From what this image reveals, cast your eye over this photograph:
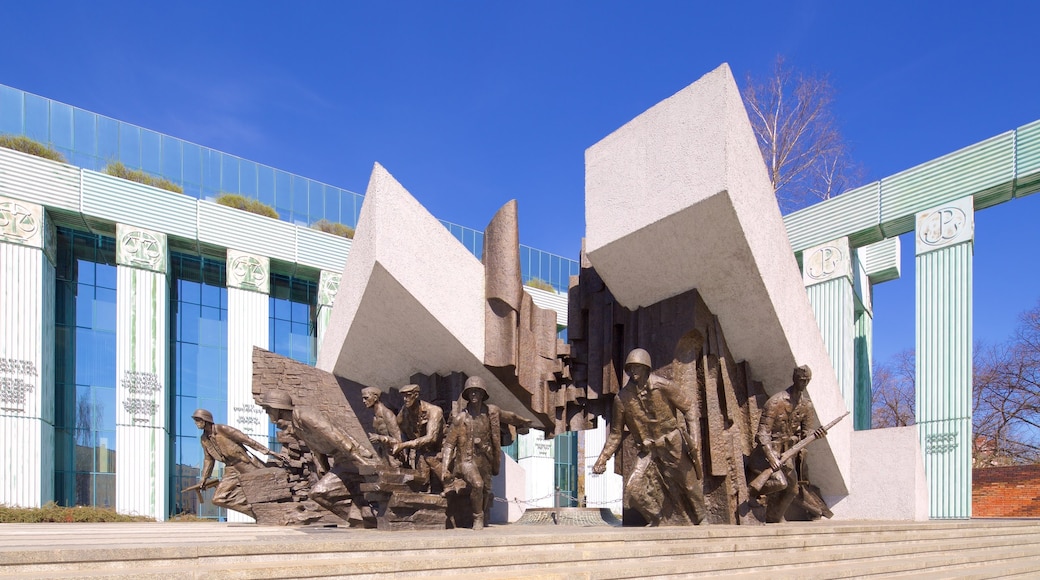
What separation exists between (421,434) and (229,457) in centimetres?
345

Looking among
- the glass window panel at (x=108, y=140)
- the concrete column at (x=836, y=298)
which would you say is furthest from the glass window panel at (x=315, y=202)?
the concrete column at (x=836, y=298)

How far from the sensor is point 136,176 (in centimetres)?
1969

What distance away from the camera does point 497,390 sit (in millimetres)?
10156

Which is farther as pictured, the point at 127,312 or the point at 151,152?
the point at 151,152

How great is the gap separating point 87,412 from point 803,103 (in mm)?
19294

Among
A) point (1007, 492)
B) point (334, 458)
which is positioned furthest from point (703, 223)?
point (1007, 492)

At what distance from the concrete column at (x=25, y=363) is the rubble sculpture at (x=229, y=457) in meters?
7.59

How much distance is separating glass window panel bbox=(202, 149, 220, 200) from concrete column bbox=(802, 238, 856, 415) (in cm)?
1518

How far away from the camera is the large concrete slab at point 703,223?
7621 mm

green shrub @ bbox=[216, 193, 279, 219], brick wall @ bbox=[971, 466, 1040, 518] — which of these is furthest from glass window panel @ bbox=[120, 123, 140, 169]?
brick wall @ bbox=[971, 466, 1040, 518]

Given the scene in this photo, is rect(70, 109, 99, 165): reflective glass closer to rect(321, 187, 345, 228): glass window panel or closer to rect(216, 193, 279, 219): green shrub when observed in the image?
rect(216, 193, 279, 219): green shrub

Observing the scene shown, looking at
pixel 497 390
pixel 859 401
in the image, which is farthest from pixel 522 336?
pixel 859 401

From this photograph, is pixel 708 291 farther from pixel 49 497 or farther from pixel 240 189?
pixel 240 189

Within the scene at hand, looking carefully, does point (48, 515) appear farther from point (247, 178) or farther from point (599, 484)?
point (599, 484)
